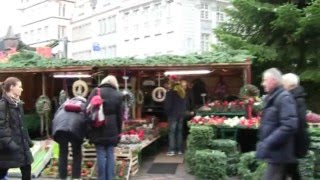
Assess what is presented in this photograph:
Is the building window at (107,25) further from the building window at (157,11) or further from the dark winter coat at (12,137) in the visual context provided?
the dark winter coat at (12,137)

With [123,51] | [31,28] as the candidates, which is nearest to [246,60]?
[123,51]

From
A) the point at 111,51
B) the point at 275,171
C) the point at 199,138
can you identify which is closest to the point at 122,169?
the point at 199,138

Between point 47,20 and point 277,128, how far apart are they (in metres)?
68.9

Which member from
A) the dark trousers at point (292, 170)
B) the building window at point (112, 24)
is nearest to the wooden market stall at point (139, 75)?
the dark trousers at point (292, 170)

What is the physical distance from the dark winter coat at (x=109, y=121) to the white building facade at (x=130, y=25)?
19553 mm

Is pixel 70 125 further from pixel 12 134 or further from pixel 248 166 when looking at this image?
pixel 248 166

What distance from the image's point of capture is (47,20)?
70875 millimetres

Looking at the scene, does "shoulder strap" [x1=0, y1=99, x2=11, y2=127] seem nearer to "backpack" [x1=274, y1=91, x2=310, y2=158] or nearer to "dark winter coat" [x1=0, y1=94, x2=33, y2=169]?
"dark winter coat" [x1=0, y1=94, x2=33, y2=169]

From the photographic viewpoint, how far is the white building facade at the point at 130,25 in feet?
132

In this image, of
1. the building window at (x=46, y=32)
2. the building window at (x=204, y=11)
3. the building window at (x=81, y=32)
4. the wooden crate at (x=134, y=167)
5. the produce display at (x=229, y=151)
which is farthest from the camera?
the building window at (x=46, y=32)

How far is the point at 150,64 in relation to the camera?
37.3ft

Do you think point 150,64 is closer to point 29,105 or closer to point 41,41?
point 29,105

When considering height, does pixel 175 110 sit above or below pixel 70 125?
below

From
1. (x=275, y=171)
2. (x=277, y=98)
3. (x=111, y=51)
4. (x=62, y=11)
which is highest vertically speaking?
(x=62, y=11)
